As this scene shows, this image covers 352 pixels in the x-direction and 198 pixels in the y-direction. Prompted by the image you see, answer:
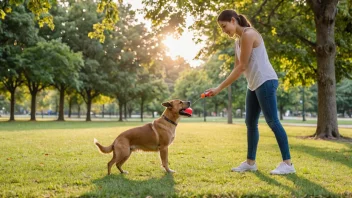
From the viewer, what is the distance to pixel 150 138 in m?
6.09

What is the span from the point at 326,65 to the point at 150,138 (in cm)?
1176

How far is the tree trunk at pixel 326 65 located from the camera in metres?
15.0

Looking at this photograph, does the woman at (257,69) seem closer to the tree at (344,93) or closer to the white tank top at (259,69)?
the white tank top at (259,69)

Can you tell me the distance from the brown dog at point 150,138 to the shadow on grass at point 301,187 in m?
1.65

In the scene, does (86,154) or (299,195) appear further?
(86,154)

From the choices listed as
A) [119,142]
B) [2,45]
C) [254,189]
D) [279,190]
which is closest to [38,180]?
[119,142]

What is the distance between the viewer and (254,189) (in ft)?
15.7

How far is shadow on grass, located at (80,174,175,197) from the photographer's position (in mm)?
4527

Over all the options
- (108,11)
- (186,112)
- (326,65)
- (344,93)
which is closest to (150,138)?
(186,112)

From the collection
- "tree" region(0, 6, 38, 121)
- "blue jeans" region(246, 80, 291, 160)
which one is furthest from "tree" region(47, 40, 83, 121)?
"blue jeans" region(246, 80, 291, 160)

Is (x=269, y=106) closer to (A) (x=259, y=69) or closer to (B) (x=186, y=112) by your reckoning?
(A) (x=259, y=69)

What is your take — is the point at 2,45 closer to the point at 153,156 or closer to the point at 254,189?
the point at 153,156

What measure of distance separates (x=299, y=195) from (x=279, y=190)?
29cm

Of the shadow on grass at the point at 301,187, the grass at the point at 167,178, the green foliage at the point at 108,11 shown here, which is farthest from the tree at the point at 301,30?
the shadow on grass at the point at 301,187
